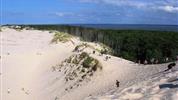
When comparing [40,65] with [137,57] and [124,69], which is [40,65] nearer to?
[124,69]

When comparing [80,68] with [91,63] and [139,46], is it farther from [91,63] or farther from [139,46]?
[139,46]

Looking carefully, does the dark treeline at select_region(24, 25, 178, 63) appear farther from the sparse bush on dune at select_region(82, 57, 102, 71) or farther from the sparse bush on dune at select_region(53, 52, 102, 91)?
the sparse bush on dune at select_region(82, 57, 102, 71)

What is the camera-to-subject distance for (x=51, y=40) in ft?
98.5

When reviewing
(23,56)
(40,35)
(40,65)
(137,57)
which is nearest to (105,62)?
(40,65)

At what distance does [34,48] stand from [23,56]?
2091mm

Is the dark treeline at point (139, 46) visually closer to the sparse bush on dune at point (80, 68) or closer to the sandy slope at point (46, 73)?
the sandy slope at point (46, 73)

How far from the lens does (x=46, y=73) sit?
22.2 meters

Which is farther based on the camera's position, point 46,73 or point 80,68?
point 46,73

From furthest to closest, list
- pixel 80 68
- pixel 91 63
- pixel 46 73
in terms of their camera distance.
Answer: pixel 46 73
pixel 80 68
pixel 91 63

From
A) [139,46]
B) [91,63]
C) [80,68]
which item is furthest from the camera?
[139,46]

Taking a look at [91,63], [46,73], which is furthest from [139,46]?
[91,63]

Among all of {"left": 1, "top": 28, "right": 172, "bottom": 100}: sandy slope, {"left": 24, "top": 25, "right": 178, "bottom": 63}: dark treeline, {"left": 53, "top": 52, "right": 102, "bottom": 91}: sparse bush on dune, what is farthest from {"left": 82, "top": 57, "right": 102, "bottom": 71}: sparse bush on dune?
{"left": 24, "top": 25, "right": 178, "bottom": 63}: dark treeline

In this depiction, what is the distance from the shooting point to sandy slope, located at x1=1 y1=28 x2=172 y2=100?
656 inches

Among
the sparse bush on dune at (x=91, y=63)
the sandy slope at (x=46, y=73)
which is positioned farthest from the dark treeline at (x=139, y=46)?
the sparse bush on dune at (x=91, y=63)
